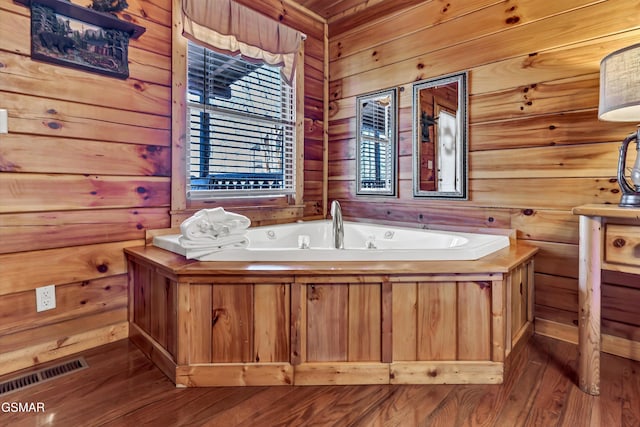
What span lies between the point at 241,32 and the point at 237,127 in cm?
63

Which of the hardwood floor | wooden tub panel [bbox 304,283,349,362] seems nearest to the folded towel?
wooden tub panel [bbox 304,283,349,362]

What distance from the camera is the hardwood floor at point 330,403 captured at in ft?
4.47

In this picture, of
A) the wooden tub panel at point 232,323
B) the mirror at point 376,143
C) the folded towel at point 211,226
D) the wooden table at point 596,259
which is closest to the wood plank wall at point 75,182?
the folded towel at point 211,226

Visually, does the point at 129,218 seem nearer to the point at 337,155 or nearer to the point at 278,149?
the point at 278,149

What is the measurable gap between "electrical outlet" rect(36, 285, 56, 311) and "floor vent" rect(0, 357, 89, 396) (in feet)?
0.94

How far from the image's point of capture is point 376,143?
9.56ft

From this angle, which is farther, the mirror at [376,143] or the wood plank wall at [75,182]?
the mirror at [376,143]

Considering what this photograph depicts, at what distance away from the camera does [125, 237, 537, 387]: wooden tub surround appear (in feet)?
5.20

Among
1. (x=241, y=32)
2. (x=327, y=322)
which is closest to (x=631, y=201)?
(x=327, y=322)

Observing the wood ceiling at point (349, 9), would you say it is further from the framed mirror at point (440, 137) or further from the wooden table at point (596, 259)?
the wooden table at point (596, 259)

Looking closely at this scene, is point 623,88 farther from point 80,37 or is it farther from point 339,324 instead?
point 80,37

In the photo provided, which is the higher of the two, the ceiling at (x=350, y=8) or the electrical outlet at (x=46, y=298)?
the ceiling at (x=350, y=8)

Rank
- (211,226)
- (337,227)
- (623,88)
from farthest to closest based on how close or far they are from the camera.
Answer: (337,227), (211,226), (623,88)

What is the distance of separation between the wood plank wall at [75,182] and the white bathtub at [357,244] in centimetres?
30
